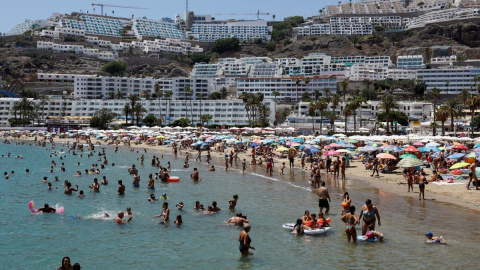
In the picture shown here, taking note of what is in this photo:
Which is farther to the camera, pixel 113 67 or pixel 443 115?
pixel 113 67

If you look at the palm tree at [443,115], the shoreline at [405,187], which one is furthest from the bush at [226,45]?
the shoreline at [405,187]

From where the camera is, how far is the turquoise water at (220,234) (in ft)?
51.1

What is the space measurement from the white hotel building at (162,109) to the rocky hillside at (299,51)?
27077 mm

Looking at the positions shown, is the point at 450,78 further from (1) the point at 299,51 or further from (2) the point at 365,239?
(2) the point at 365,239

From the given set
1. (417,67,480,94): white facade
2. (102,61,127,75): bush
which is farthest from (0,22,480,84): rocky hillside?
(417,67,480,94): white facade

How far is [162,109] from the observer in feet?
370

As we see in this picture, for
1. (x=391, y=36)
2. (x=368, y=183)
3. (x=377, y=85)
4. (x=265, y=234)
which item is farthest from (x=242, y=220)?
(x=391, y=36)

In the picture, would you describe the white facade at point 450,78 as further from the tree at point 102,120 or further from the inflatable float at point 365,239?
the inflatable float at point 365,239

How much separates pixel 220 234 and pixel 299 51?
151 meters

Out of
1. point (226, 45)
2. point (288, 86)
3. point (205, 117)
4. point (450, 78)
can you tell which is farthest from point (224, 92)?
point (450, 78)

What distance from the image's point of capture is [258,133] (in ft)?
253

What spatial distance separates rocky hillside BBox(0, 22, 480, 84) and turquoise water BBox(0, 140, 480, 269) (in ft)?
404

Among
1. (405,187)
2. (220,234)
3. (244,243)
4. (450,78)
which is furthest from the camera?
(450,78)

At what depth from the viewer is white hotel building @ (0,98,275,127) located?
10681 centimetres
